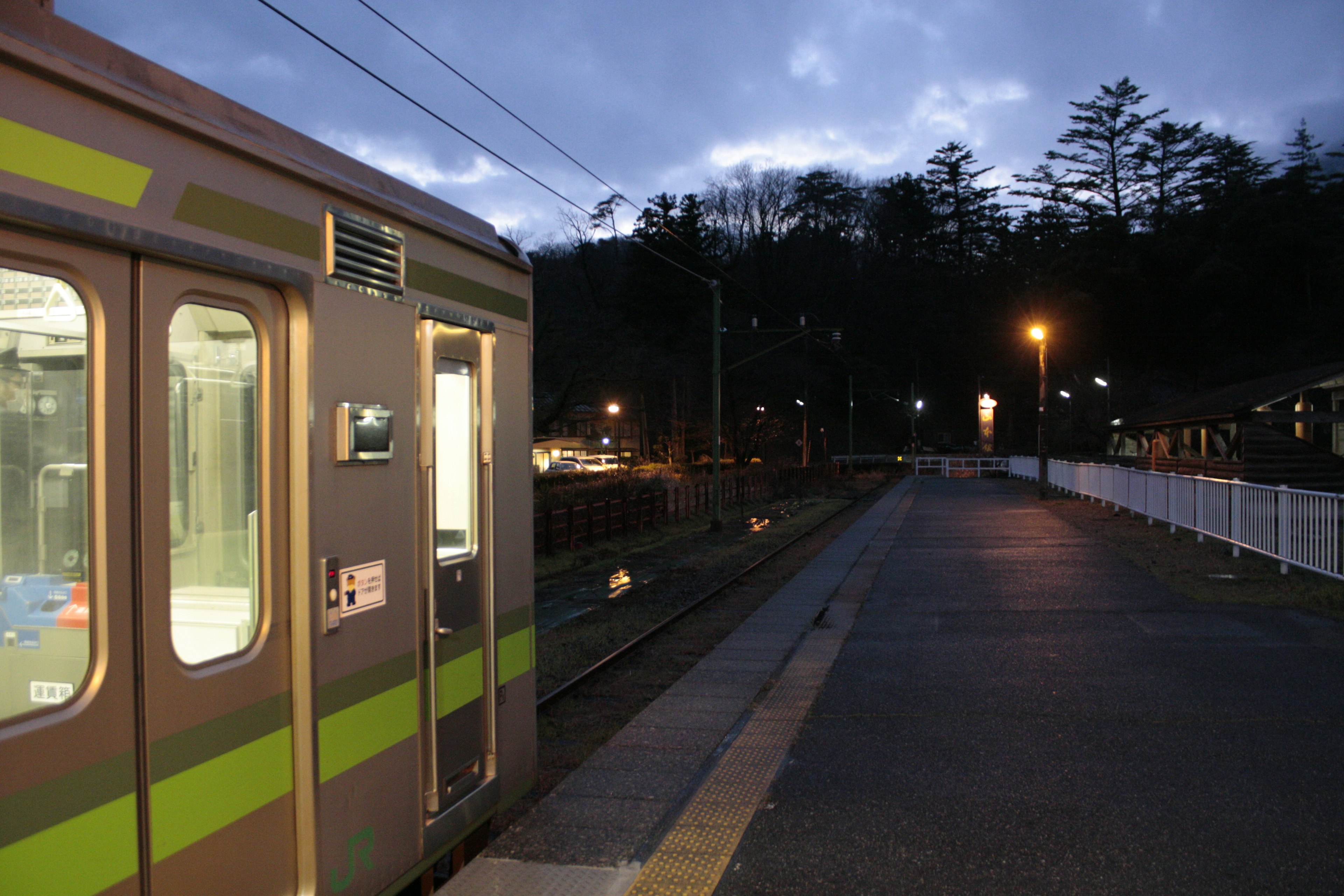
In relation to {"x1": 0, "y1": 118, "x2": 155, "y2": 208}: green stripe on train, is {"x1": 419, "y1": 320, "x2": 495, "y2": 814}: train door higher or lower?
lower

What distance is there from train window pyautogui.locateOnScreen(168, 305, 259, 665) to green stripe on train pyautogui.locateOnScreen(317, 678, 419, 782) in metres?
0.45

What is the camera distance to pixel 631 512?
20719 mm

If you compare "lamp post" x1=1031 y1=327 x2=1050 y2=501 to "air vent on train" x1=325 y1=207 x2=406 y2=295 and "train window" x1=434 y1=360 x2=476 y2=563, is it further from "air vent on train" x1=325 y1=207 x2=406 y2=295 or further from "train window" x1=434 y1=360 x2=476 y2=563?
"air vent on train" x1=325 y1=207 x2=406 y2=295

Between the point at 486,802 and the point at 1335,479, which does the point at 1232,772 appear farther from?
the point at 1335,479

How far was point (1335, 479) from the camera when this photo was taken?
20.1 m

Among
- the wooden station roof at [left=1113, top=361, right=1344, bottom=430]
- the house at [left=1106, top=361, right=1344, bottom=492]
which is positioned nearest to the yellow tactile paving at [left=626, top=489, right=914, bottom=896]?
the house at [left=1106, top=361, right=1344, bottom=492]

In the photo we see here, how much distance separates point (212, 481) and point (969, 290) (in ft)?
260

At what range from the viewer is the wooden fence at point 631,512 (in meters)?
17.0

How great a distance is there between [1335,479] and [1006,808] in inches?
778

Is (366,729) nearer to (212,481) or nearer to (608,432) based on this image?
(212,481)

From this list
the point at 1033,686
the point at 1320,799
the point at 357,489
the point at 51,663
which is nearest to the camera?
the point at 51,663

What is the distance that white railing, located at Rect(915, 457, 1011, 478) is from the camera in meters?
53.4

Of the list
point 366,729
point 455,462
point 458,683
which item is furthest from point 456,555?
point 366,729

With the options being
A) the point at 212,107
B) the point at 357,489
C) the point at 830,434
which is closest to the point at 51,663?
the point at 357,489
